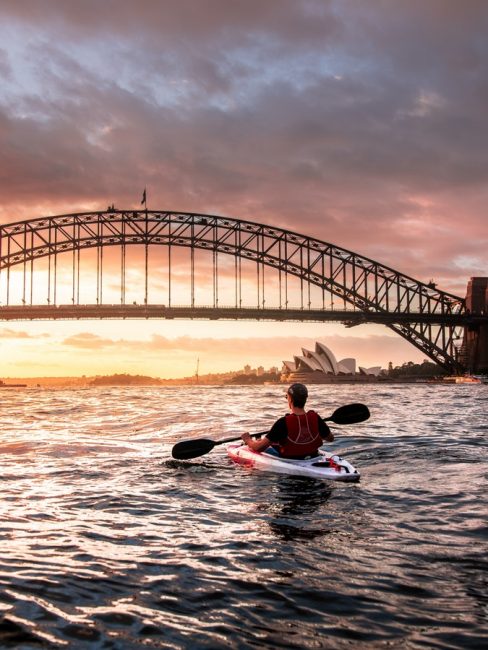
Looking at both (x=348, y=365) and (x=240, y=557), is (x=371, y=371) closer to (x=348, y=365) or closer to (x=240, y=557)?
(x=348, y=365)

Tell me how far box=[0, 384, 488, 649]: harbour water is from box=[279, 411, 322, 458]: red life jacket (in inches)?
15.9

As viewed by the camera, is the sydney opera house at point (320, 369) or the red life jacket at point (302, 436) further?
the sydney opera house at point (320, 369)

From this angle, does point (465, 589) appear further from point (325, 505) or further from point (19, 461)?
point (19, 461)

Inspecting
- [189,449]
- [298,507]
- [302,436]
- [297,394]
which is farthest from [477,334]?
[298,507]

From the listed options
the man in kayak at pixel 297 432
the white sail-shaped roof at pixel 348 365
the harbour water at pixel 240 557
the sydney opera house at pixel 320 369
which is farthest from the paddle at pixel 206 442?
the white sail-shaped roof at pixel 348 365

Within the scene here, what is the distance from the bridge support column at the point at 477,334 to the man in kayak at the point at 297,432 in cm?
7068

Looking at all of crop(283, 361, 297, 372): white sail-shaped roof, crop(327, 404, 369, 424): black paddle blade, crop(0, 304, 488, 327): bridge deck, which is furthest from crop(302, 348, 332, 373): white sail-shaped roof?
crop(327, 404, 369, 424): black paddle blade

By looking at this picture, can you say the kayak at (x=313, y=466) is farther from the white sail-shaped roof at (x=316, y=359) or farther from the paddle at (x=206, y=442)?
the white sail-shaped roof at (x=316, y=359)

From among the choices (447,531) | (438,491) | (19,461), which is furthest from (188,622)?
(19,461)

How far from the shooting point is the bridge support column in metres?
76.2

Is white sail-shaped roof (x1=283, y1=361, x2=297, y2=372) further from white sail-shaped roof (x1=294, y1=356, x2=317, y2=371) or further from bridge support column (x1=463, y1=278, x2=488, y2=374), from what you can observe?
bridge support column (x1=463, y1=278, x2=488, y2=374)

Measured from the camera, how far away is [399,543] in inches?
211

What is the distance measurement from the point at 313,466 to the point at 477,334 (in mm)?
74383

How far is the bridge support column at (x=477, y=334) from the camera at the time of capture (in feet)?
250
